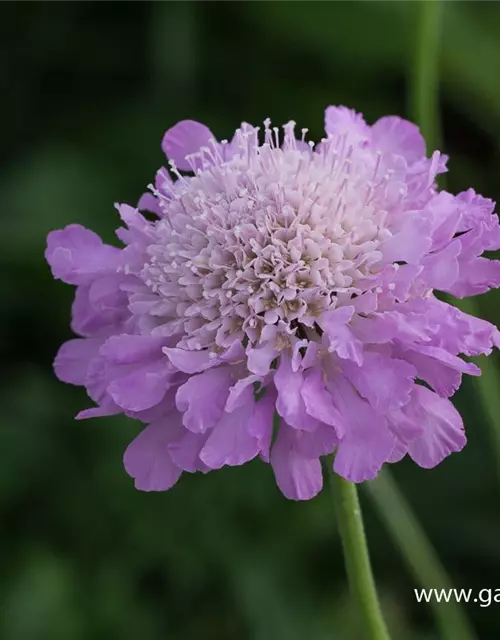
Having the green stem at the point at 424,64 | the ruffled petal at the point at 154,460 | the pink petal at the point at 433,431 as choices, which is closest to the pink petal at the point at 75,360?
the ruffled petal at the point at 154,460

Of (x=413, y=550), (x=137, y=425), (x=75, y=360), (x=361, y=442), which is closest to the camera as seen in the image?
(x=361, y=442)

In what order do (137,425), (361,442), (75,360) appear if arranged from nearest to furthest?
(361,442) < (75,360) < (137,425)

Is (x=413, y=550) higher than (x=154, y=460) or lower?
lower

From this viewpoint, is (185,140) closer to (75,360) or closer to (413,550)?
(75,360)

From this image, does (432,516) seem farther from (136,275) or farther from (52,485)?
(136,275)

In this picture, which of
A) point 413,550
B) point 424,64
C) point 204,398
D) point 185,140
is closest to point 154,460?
point 204,398

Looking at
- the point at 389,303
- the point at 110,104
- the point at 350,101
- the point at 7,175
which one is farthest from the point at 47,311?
the point at 389,303

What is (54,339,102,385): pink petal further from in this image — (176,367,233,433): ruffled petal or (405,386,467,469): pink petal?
(405,386,467,469): pink petal
